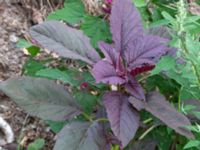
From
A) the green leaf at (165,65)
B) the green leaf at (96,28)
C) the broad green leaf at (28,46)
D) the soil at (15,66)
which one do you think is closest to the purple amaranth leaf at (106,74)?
the green leaf at (165,65)

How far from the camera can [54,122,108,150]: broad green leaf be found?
136 cm

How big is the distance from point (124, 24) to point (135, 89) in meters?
0.20

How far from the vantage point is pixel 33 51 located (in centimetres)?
192

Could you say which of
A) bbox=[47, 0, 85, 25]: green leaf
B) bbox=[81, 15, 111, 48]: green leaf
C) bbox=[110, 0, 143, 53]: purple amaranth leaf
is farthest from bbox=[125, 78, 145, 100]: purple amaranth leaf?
bbox=[47, 0, 85, 25]: green leaf

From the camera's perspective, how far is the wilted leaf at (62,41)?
4.73ft

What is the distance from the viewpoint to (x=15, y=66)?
7.53 feet

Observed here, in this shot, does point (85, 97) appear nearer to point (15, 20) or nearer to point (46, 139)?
point (46, 139)

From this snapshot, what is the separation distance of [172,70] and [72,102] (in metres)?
0.30

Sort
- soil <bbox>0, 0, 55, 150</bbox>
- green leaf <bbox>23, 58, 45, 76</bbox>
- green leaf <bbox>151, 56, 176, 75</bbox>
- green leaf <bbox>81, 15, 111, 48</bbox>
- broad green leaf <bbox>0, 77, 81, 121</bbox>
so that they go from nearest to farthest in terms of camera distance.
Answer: green leaf <bbox>151, 56, 176, 75</bbox> < broad green leaf <bbox>0, 77, 81, 121</bbox> < green leaf <bbox>81, 15, 111, 48</bbox> < green leaf <bbox>23, 58, 45, 76</bbox> < soil <bbox>0, 0, 55, 150</bbox>

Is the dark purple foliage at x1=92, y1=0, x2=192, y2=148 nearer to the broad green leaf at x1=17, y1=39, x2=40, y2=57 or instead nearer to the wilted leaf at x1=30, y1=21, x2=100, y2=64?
the wilted leaf at x1=30, y1=21, x2=100, y2=64

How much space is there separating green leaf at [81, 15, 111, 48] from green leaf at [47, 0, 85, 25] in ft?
0.22

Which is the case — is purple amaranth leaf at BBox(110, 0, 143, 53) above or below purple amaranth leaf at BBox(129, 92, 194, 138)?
above

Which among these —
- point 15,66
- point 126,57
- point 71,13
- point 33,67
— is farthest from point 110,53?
point 15,66

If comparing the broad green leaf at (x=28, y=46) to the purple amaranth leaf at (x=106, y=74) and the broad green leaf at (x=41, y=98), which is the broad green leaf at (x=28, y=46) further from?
the purple amaranth leaf at (x=106, y=74)
